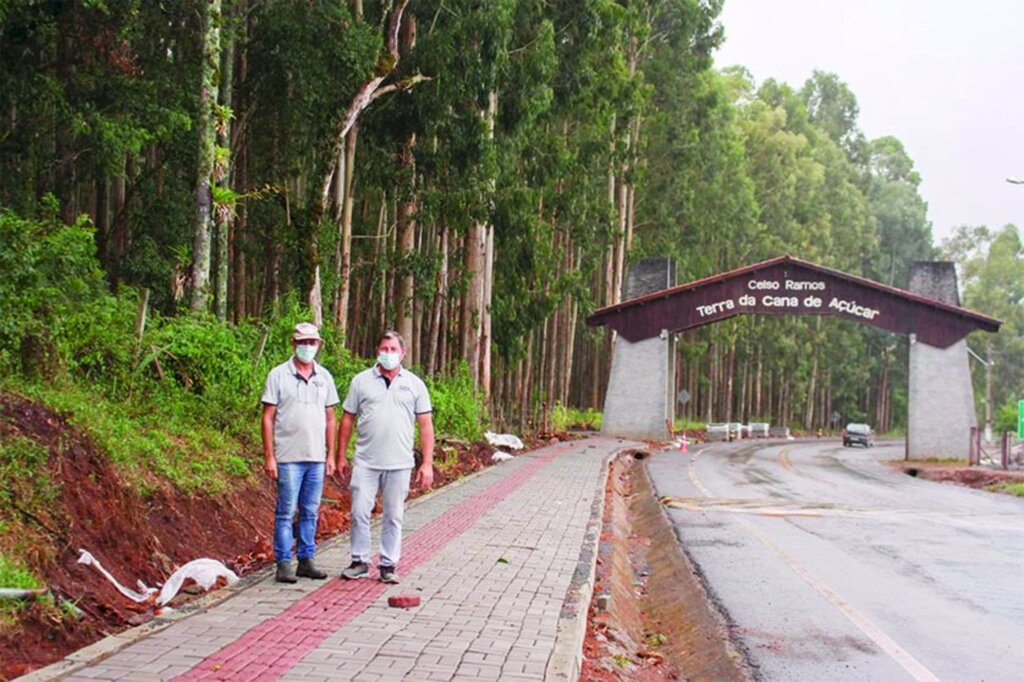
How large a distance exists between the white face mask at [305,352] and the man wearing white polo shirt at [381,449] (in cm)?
38

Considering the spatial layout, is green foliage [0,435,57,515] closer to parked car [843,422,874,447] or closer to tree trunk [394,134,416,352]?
tree trunk [394,134,416,352]

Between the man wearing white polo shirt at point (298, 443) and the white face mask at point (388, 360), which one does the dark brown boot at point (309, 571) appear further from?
the white face mask at point (388, 360)

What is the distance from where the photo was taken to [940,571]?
11.7 m

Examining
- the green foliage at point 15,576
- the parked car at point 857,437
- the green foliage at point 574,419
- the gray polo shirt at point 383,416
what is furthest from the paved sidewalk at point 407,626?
the parked car at point 857,437

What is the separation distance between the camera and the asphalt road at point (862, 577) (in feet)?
25.8

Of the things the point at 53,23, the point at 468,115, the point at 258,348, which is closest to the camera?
the point at 258,348

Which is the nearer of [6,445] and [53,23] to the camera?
[6,445]

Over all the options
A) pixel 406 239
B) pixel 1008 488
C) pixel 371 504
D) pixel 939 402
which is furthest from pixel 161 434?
pixel 939 402

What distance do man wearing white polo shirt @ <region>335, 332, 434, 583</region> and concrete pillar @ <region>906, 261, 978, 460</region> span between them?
3200 centimetres

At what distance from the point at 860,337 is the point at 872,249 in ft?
26.4

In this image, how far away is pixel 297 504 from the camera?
28.5 feet

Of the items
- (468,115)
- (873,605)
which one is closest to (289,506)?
(873,605)

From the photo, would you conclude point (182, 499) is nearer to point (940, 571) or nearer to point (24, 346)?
point (24, 346)

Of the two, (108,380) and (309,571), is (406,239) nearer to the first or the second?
(108,380)
